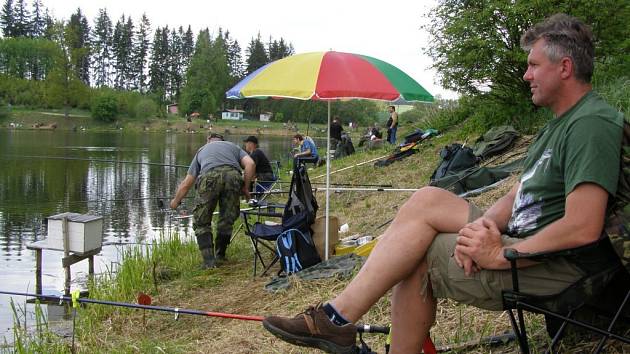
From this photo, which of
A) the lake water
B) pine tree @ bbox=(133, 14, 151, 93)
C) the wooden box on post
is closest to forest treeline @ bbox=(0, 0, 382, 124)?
pine tree @ bbox=(133, 14, 151, 93)

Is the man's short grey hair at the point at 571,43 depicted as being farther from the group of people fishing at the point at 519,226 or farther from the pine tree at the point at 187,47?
the pine tree at the point at 187,47

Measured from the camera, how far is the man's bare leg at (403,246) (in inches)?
92.3

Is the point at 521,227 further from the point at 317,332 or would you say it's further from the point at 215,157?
the point at 215,157

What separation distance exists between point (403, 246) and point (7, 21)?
101m

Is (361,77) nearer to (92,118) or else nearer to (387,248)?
(387,248)

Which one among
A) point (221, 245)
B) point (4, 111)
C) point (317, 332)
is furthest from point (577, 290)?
point (4, 111)

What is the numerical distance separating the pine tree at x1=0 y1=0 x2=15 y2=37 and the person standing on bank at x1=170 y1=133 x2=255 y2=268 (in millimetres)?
95998

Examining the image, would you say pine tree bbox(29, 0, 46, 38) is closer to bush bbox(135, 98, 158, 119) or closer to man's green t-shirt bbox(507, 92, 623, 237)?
bush bbox(135, 98, 158, 119)

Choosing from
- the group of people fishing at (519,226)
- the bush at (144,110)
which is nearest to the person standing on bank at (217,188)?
the group of people fishing at (519,226)

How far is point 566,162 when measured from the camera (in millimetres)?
2150

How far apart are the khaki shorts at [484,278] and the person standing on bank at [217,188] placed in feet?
14.2

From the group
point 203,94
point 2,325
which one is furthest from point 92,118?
point 2,325

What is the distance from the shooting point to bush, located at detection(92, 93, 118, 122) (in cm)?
6469

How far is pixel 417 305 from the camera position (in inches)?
93.0
